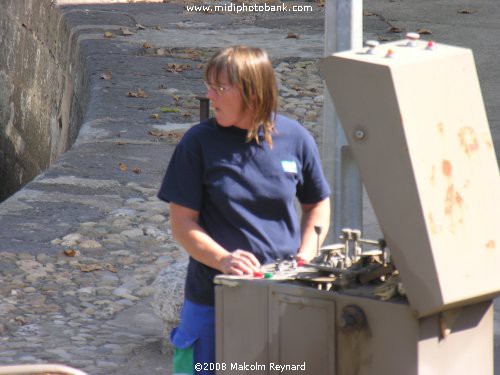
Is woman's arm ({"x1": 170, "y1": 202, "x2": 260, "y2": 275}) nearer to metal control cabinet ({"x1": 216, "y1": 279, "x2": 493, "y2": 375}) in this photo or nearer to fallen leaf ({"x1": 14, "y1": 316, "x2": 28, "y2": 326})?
metal control cabinet ({"x1": 216, "y1": 279, "x2": 493, "y2": 375})

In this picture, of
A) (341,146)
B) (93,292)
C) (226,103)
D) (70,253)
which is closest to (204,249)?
(226,103)

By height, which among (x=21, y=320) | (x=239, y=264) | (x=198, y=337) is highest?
(x=239, y=264)

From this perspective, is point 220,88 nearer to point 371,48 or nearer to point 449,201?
point 371,48

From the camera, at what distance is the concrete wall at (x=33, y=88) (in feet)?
38.3

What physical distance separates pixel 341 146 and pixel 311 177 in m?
1.59

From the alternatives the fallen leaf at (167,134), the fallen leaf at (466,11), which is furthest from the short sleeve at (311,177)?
the fallen leaf at (466,11)

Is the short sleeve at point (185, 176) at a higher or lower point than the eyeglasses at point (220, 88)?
lower

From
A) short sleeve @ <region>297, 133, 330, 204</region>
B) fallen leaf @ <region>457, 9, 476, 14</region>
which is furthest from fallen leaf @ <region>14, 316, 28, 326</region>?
fallen leaf @ <region>457, 9, 476, 14</region>

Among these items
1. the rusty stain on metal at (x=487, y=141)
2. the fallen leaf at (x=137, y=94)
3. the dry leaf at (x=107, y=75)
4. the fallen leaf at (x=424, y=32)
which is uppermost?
the fallen leaf at (x=424, y=32)

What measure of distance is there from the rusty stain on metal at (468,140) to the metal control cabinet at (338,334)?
40 cm

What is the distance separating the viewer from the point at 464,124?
283 centimetres

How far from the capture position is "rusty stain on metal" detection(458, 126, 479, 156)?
282 centimetres

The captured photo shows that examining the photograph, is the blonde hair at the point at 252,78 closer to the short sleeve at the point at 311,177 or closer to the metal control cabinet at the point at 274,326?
the short sleeve at the point at 311,177

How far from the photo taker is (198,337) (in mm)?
3244
